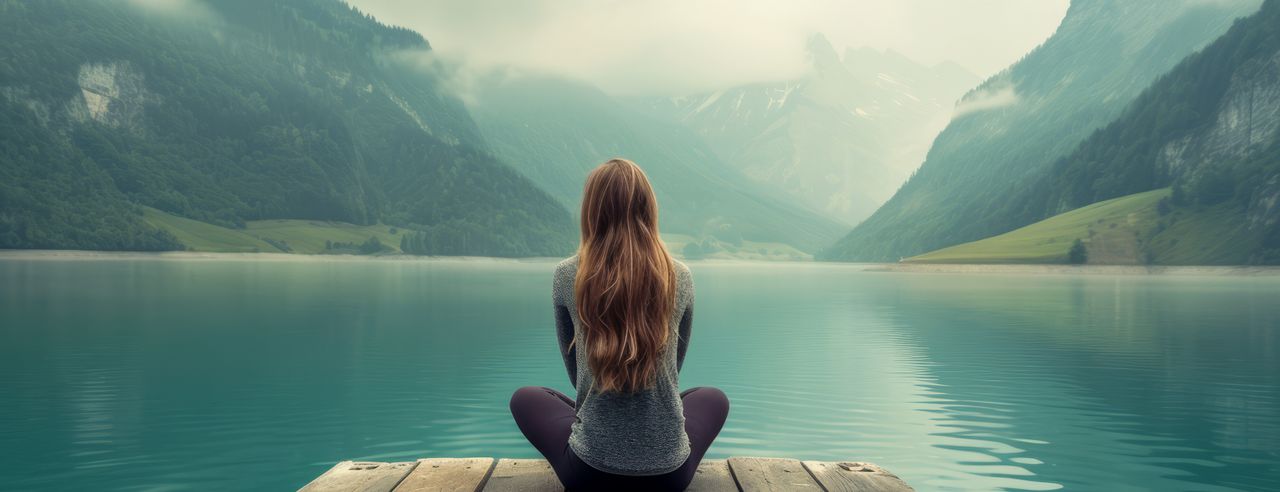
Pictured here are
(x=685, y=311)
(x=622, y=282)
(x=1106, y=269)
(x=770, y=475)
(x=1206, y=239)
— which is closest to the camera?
(x=622, y=282)

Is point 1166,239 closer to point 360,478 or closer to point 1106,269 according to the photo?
point 1106,269

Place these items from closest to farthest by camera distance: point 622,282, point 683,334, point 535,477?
point 622,282 < point 683,334 < point 535,477

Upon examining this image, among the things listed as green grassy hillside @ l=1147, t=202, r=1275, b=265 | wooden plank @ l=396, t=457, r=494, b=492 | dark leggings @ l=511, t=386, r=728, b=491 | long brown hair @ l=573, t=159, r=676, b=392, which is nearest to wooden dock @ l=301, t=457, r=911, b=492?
wooden plank @ l=396, t=457, r=494, b=492

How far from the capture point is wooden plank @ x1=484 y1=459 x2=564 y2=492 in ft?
23.5

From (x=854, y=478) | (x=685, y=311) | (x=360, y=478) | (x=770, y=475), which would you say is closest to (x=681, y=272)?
(x=685, y=311)

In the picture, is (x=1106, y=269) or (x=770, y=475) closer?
(x=770, y=475)

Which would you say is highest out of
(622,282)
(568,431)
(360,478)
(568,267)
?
(568,267)

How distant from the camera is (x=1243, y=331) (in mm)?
40750

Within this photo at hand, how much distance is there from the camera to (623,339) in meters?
6.22

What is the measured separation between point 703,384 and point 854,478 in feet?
58.0

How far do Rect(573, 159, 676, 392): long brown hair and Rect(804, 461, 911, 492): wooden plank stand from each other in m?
2.19

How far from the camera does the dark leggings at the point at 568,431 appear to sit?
6605 millimetres

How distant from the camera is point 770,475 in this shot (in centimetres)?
764

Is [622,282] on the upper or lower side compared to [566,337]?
upper
